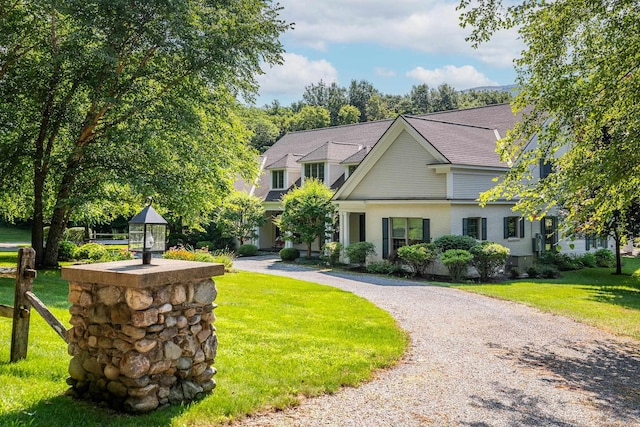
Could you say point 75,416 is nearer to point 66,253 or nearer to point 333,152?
point 66,253

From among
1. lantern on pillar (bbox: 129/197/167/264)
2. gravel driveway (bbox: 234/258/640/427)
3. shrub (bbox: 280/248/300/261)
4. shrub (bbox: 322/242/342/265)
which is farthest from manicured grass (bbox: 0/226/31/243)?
lantern on pillar (bbox: 129/197/167/264)

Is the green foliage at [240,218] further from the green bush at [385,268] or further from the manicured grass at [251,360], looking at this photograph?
the manicured grass at [251,360]

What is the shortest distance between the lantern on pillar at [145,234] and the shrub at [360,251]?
1603 cm

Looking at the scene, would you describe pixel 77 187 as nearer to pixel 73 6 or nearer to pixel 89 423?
pixel 73 6

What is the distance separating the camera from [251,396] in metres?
5.57

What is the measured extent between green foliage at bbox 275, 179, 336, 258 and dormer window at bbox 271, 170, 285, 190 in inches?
245

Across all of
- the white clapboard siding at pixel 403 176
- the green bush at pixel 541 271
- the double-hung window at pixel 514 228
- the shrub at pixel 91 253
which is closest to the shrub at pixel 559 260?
the double-hung window at pixel 514 228

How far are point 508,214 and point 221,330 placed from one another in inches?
667

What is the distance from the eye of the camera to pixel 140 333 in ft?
15.5

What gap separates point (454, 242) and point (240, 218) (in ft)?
43.6

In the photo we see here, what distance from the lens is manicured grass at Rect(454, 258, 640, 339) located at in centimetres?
1150

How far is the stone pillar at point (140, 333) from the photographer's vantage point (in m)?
4.75

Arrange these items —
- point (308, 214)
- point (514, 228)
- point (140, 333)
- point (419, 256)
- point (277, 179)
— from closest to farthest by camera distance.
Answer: point (140, 333)
point (419, 256)
point (514, 228)
point (308, 214)
point (277, 179)

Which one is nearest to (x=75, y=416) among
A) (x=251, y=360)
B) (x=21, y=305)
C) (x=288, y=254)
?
(x=21, y=305)
